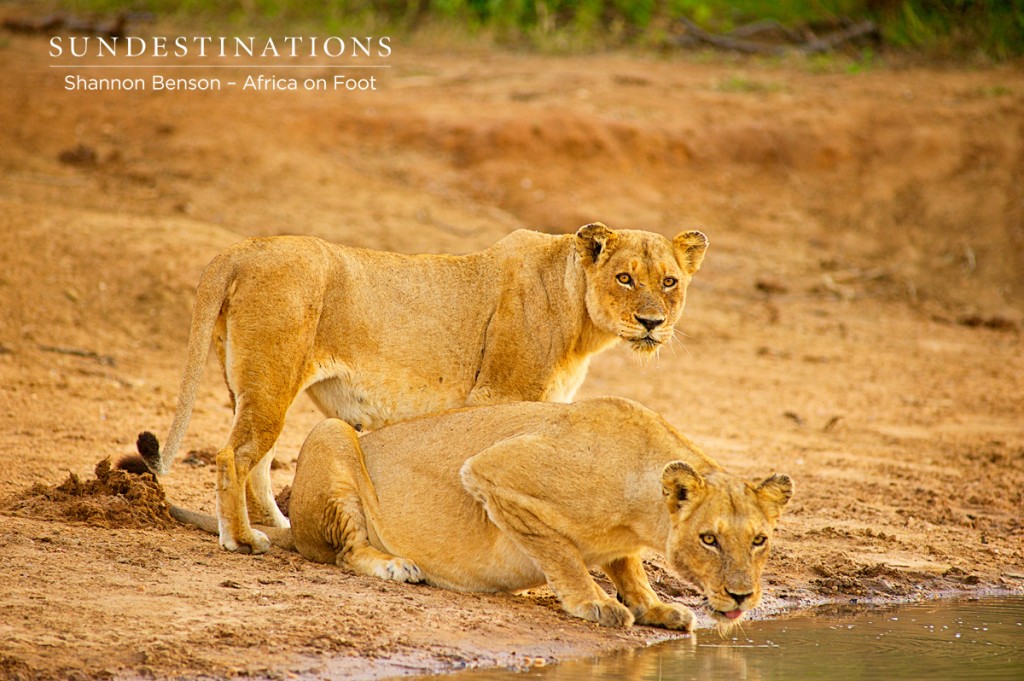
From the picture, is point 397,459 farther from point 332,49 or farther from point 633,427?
point 332,49

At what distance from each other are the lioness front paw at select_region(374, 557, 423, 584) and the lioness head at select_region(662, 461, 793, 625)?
129 cm

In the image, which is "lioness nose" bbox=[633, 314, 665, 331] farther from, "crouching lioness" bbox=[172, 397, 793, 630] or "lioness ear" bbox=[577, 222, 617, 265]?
"crouching lioness" bbox=[172, 397, 793, 630]

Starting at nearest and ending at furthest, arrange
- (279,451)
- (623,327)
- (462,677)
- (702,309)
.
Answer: (462,677) → (623,327) → (279,451) → (702,309)

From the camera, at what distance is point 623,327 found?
7.36 meters

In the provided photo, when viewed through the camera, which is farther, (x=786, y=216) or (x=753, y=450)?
(x=786, y=216)

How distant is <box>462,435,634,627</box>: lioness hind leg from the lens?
6.20 metres

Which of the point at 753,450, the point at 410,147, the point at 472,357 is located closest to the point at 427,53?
the point at 410,147

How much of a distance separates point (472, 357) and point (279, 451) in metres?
2.51

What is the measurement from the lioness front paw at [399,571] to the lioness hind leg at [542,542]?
49cm

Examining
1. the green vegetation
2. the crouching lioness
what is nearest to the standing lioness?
the crouching lioness

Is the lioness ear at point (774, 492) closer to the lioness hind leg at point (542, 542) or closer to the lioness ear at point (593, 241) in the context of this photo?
the lioness hind leg at point (542, 542)

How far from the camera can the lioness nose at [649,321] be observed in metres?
7.29

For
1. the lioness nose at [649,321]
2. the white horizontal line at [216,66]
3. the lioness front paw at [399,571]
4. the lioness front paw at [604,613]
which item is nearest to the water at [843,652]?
the lioness front paw at [604,613]

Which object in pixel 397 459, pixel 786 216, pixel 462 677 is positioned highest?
pixel 786 216
